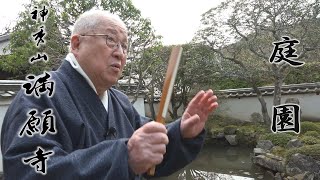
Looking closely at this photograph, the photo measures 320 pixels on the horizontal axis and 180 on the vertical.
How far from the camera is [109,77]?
1.61 meters

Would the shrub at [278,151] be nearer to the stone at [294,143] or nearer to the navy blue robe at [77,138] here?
the stone at [294,143]

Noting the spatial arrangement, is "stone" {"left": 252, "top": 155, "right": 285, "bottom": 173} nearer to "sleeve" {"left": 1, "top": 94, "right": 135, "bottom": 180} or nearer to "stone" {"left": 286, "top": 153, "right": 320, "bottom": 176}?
"stone" {"left": 286, "top": 153, "right": 320, "bottom": 176}

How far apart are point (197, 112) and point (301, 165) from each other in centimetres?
541

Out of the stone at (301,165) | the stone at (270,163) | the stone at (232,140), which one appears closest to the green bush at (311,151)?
the stone at (301,165)

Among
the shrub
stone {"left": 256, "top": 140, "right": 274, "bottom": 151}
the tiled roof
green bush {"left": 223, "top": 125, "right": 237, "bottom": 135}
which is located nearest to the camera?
the shrub

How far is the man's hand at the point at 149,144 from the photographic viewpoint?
115 cm

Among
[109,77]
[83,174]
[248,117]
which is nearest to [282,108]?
[109,77]

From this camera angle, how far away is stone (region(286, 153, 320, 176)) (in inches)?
244

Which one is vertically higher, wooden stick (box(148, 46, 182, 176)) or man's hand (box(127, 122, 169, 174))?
wooden stick (box(148, 46, 182, 176))

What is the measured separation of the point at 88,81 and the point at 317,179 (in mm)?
5785

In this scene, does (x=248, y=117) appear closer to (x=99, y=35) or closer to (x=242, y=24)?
(x=242, y=24)

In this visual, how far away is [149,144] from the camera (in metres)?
1.15

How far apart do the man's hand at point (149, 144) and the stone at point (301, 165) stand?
582 centimetres

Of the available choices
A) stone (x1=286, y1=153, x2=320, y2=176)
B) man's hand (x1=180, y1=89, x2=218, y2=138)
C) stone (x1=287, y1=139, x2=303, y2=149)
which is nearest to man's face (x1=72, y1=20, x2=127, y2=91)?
man's hand (x1=180, y1=89, x2=218, y2=138)
